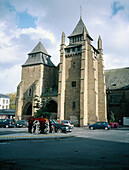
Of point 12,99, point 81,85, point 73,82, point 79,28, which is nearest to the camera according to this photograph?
Answer: point 81,85

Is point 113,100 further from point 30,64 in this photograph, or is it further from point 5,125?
point 5,125

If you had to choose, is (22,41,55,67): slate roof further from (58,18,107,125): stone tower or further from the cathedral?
(58,18,107,125): stone tower

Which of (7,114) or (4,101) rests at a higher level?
(4,101)

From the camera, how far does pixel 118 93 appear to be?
42719 millimetres

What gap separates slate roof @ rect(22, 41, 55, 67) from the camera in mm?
44481

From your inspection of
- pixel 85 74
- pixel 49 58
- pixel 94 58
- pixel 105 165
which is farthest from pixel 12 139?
pixel 49 58

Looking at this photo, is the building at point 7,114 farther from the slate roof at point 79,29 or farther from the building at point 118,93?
the slate roof at point 79,29

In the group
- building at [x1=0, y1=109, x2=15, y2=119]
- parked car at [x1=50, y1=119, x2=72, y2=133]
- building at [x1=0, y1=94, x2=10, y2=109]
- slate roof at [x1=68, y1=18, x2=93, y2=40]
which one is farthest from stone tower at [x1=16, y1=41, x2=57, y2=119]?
building at [x1=0, y1=94, x2=10, y2=109]

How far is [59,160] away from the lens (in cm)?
582

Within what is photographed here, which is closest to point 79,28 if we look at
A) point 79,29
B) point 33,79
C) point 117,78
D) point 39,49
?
point 79,29

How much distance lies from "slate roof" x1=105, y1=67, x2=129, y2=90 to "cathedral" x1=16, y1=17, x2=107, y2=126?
22.6ft

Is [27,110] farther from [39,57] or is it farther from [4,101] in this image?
[4,101]

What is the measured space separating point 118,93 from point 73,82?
1269 cm

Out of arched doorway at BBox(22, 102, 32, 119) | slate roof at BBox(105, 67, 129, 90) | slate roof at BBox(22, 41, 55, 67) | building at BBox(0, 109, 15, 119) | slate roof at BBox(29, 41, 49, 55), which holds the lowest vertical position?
building at BBox(0, 109, 15, 119)
